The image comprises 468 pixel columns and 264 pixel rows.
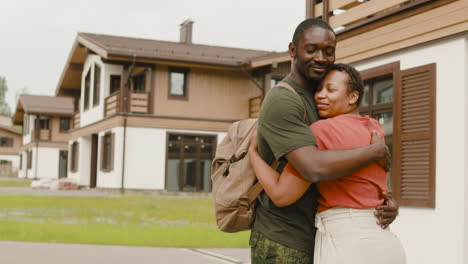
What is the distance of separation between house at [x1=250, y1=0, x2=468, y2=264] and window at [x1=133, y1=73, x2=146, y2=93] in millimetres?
19774

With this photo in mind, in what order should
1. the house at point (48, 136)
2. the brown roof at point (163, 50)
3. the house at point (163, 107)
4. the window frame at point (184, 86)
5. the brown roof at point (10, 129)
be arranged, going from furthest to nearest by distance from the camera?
1. the brown roof at point (10, 129)
2. the house at point (48, 136)
3. the window frame at point (184, 86)
4. the house at point (163, 107)
5. the brown roof at point (163, 50)

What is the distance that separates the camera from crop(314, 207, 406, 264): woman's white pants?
238 centimetres

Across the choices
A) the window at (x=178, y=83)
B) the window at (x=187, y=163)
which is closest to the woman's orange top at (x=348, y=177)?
the window at (x=187, y=163)

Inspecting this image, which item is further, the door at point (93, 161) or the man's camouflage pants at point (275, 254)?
the door at point (93, 161)

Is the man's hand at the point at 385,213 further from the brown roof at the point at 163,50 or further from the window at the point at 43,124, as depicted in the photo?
the window at the point at 43,124

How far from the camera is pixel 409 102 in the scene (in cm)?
862

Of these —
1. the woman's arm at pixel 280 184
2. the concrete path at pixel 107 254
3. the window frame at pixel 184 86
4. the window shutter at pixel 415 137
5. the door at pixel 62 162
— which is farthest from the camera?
the door at pixel 62 162

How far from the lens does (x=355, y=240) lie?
94.3 inches

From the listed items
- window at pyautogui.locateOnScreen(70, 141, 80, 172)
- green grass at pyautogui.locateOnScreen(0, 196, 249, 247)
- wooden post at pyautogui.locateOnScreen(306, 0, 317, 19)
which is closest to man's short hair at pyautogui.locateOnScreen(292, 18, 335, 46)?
wooden post at pyautogui.locateOnScreen(306, 0, 317, 19)

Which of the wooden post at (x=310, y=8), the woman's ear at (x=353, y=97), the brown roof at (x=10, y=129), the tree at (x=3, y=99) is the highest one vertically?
the tree at (x=3, y=99)

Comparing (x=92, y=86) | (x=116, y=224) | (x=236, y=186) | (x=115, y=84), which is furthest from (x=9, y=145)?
(x=236, y=186)

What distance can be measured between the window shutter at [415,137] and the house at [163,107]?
1911 centimetres

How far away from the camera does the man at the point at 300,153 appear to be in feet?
7.88

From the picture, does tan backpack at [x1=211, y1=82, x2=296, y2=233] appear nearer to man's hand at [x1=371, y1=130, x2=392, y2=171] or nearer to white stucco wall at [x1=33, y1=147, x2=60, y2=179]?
man's hand at [x1=371, y1=130, x2=392, y2=171]
